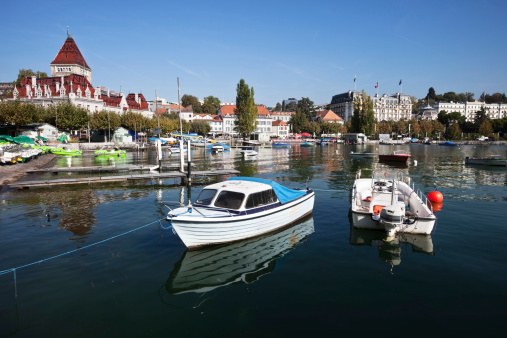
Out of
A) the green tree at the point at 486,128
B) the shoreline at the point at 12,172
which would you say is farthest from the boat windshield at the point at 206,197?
the green tree at the point at 486,128

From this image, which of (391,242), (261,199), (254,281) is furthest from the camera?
(261,199)

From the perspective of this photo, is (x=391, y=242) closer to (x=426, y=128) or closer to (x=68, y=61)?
(x=68, y=61)

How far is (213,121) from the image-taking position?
Result: 153m

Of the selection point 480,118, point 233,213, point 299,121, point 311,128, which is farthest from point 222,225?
point 480,118

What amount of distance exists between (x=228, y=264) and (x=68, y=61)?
118m

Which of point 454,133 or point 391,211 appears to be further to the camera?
point 454,133

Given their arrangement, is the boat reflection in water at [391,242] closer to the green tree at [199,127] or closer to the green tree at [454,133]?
the green tree at [199,127]

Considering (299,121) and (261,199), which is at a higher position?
(299,121)

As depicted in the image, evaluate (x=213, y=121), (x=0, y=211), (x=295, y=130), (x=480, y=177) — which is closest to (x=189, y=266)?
(x=0, y=211)

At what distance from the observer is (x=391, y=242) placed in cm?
1440

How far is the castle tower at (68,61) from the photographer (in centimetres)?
10302

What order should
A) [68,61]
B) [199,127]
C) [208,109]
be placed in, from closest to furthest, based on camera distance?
[68,61] < [199,127] < [208,109]

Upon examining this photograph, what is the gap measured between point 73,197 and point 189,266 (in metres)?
17.0

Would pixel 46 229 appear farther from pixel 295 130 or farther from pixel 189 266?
A: pixel 295 130
